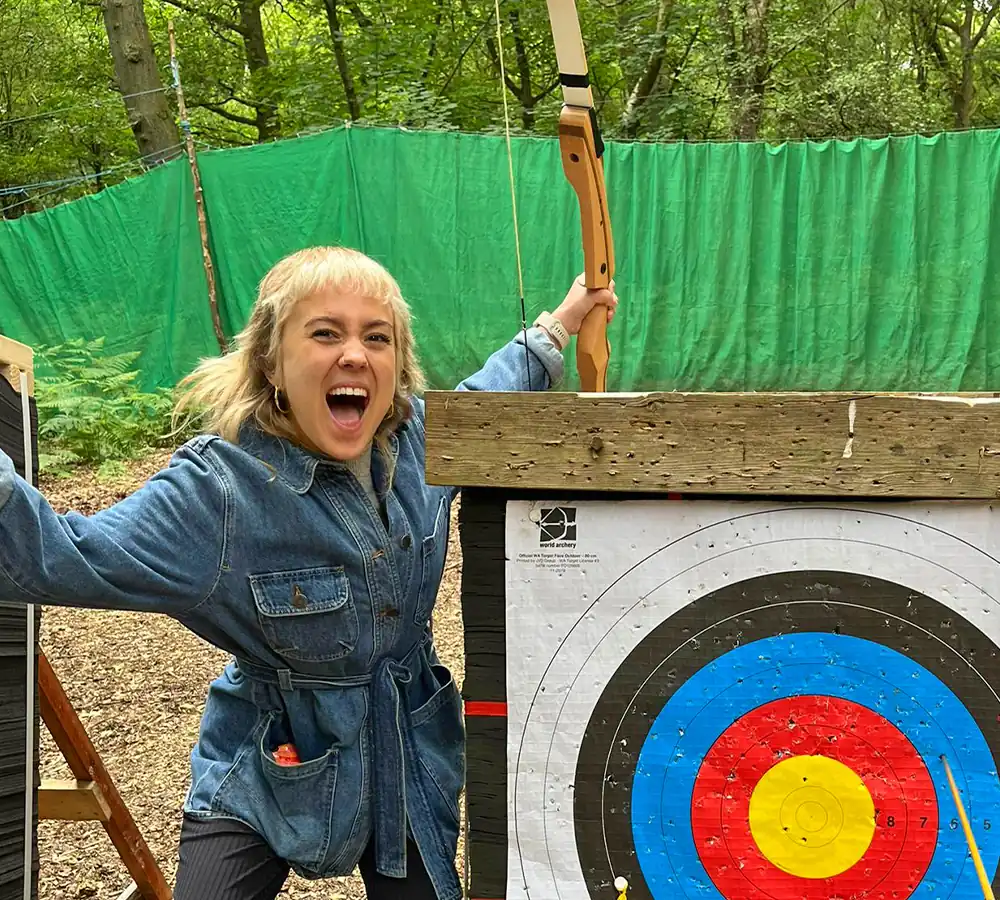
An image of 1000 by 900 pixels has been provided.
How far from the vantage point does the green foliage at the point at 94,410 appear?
18.1ft

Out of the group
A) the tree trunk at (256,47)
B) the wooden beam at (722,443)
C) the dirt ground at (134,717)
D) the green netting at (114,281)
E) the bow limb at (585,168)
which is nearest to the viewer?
the wooden beam at (722,443)

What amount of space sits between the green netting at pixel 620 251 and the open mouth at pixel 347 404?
4932mm

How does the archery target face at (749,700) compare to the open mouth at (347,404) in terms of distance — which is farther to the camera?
the open mouth at (347,404)

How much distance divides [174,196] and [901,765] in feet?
20.1

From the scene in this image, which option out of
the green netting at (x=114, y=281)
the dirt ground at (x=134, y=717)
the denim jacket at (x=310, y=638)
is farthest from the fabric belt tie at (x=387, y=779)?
the green netting at (x=114, y=281)

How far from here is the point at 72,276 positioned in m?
6.47

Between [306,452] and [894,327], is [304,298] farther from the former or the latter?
[894,327]

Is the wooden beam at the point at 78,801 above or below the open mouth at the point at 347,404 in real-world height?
below

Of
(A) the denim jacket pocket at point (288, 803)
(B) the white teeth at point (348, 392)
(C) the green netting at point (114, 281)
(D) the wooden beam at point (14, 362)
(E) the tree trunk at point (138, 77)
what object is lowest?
(A) the denim jacket pocket at point (288, 803)

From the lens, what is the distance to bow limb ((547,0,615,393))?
1445mm

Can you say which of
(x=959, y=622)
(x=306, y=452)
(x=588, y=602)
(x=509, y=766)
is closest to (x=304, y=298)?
(x=306, y=452)

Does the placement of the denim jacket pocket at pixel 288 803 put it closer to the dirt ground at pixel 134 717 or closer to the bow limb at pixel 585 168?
the bow limb at pixel 585 168

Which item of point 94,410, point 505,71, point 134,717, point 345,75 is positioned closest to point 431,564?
point 134,717

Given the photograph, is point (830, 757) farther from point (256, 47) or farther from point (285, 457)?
point (256, 47)
